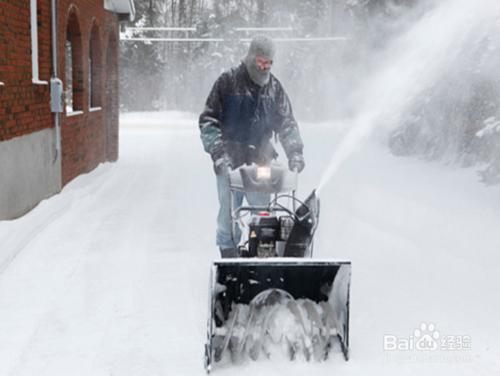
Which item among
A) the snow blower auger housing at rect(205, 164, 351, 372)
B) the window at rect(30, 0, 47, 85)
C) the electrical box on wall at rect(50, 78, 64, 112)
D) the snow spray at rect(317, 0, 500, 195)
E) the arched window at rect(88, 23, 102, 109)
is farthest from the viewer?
the arched window at rect(88, 23, 102, 109)

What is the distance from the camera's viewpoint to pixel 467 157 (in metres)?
11.0

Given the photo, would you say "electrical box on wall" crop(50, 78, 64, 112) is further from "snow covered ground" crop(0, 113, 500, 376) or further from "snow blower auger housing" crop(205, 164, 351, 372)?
"snow blower auger housing" crop(205, 164, 351, 372)

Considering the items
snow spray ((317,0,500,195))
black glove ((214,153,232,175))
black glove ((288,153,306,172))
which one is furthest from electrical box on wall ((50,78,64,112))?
black glove ((288,153,306,172))

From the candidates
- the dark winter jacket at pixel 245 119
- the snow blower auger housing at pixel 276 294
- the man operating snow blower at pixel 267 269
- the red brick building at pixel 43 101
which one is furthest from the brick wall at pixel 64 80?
the snow blower auger housing at pixel 276 294

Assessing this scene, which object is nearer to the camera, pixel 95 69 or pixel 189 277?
pixel 189 277

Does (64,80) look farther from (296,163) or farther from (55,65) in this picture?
(296,163)

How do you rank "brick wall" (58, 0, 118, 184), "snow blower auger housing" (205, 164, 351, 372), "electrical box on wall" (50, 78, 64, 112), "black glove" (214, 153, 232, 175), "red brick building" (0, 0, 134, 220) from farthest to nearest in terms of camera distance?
"brick wall" (58, 0, 118, 184) → "electrical box on wall" (50, 78, 64, 112) → "red brick building" (0, 0, 134, 220) → "black glove" (214, 153, 232, 175) → "snow blower auger housing" (205, 164, 351, 372)

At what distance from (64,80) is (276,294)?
24.8 ft

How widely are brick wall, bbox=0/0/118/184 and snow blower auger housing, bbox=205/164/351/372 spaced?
4.24 meters

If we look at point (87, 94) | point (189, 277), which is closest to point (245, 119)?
point (189, 277)

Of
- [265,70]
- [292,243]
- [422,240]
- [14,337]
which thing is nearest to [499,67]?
[422,240]

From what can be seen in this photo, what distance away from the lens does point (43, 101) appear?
9062mm

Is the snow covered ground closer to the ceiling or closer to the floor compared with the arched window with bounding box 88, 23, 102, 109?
closer to the floor

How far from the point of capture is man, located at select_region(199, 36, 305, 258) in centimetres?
489
